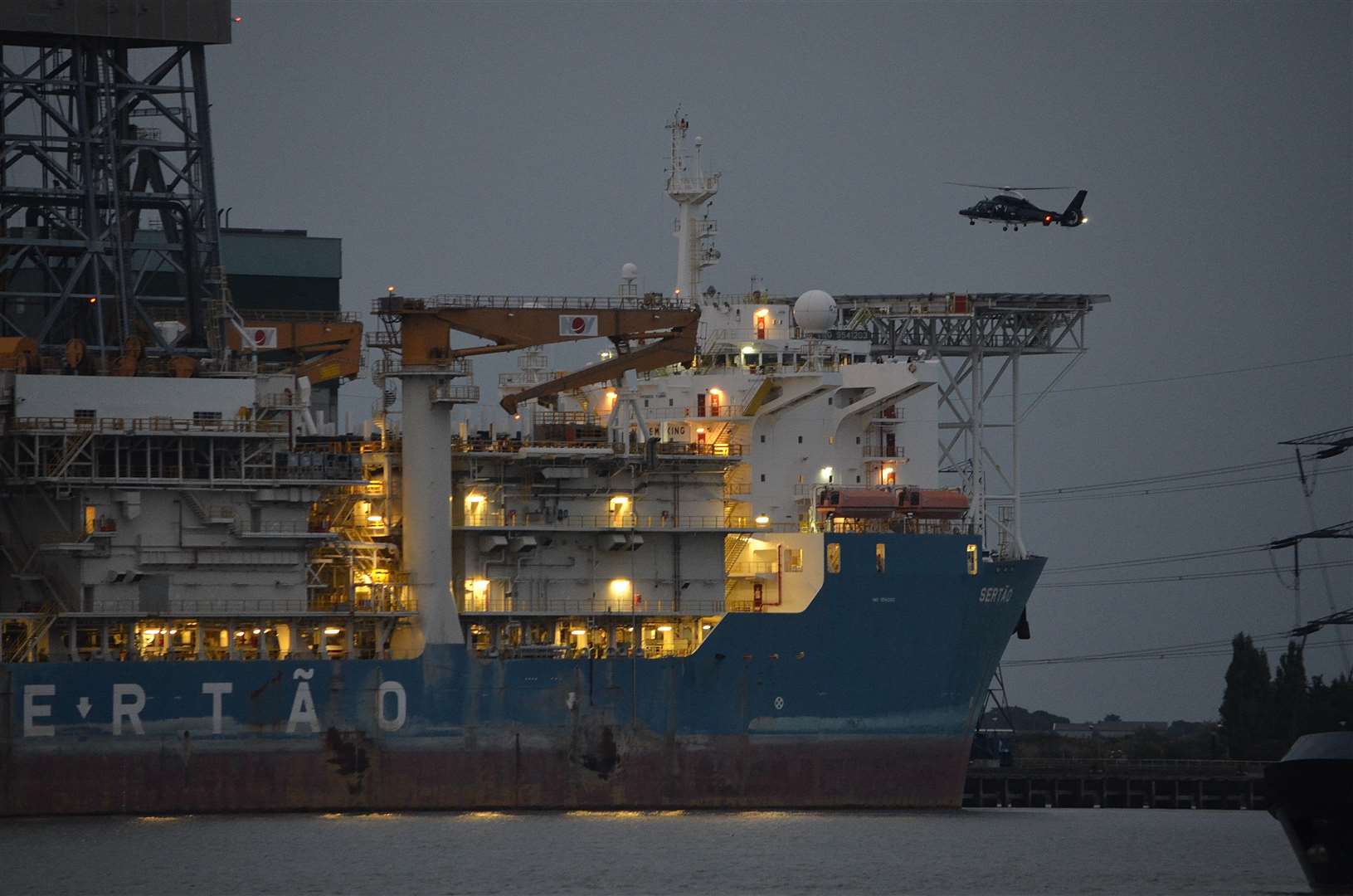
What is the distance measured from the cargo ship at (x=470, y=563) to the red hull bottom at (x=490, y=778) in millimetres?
70

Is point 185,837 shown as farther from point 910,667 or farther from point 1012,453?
point 1012,453

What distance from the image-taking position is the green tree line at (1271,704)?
8212 cm

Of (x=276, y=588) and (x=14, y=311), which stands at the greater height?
(x=14, y=311)

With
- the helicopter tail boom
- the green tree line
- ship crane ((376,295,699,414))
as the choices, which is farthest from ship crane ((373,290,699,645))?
the green tree line

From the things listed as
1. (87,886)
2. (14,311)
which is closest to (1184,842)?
(87,886)

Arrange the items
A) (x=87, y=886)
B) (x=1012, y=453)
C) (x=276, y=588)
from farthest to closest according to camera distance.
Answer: (x=1012, y=453)
(x=276, y=588)
(x=87, y=886)

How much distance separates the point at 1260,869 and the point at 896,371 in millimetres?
15953

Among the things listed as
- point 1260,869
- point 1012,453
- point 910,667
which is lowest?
point 1260,869

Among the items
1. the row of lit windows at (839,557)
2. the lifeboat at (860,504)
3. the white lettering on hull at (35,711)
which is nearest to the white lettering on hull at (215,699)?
the white lettering on hull at (35,711)

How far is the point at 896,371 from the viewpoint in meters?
63.2

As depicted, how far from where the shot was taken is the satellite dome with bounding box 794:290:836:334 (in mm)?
63844

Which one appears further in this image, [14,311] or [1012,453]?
[1012,453]

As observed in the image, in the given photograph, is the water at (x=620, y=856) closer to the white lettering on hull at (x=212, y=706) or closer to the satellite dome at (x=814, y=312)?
the white lettering on hull at (x=212, y=706)

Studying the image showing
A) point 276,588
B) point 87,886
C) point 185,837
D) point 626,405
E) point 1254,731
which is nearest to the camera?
point 87,886
